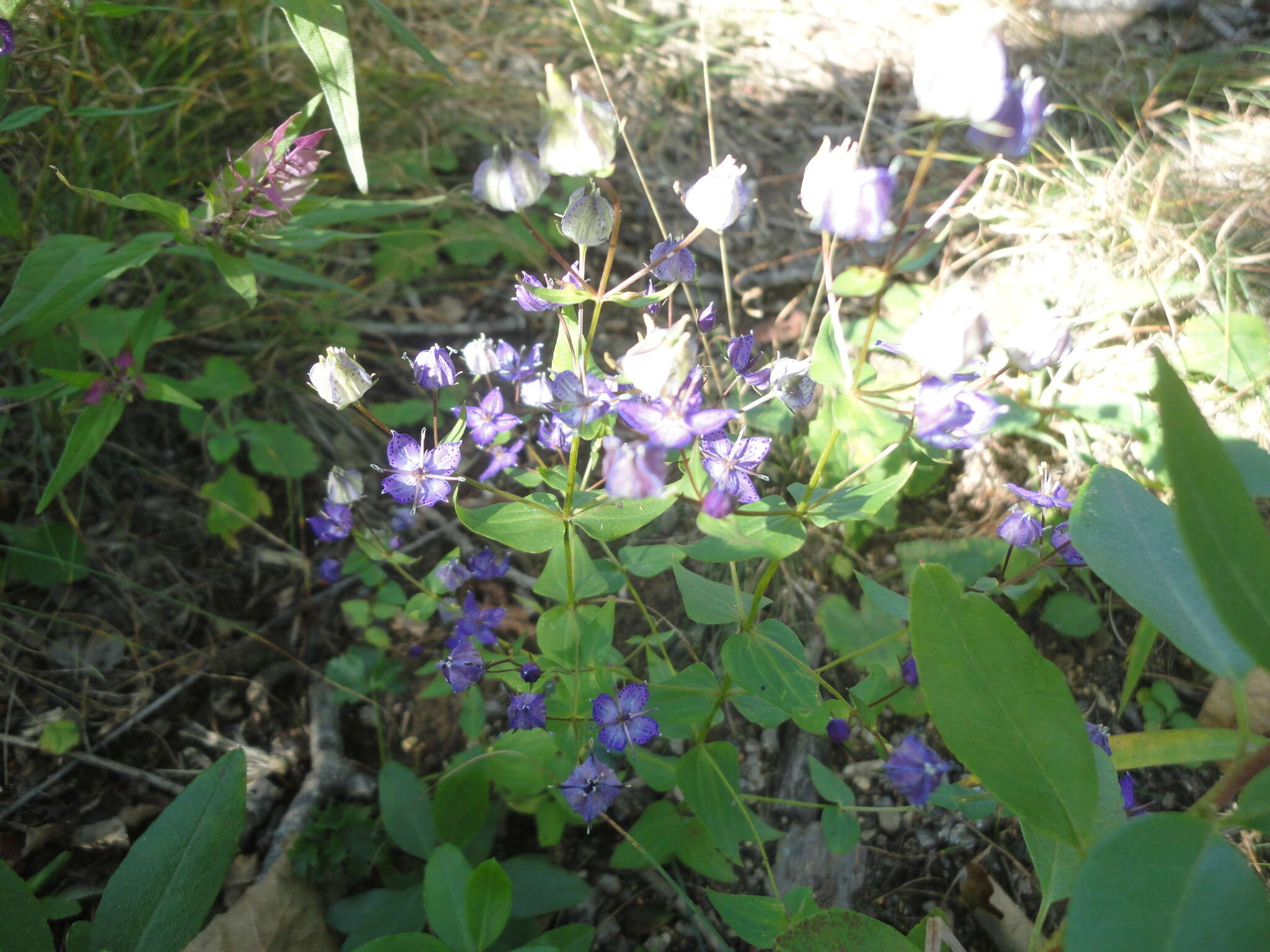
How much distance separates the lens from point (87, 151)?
2.02 meters

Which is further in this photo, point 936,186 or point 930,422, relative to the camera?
point 936,186

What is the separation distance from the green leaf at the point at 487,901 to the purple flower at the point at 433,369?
2.63ft

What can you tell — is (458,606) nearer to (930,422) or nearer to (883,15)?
(930,422)

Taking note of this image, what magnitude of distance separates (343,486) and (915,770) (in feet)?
3.76

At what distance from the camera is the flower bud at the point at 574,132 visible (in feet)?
3.12

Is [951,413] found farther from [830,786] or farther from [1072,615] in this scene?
[1072,615]

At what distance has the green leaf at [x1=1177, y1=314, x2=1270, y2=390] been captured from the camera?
88.7 inches

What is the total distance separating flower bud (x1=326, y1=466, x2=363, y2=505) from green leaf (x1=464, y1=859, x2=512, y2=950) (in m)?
0.73

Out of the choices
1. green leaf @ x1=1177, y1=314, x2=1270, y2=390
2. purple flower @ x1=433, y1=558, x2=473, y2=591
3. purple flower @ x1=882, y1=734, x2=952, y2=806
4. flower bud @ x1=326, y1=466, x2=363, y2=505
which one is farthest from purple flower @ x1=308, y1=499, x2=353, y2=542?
green leaf @ x1=1177, y1=314, x2=1270, y2=390

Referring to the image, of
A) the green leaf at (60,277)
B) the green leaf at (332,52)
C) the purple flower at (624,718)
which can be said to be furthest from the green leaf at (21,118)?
the purple flower at (624,718)

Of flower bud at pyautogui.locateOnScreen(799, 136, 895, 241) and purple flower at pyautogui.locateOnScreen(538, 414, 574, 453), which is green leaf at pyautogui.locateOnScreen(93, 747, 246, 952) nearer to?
purple flower at pyautogui.locateOnScreen(538, 414, 574, 453)

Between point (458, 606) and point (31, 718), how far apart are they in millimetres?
1046

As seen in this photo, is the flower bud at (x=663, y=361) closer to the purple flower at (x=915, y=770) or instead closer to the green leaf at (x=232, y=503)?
the purple flower at (x=915, y=770)

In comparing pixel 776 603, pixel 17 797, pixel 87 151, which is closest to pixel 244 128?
pixel 87 151
